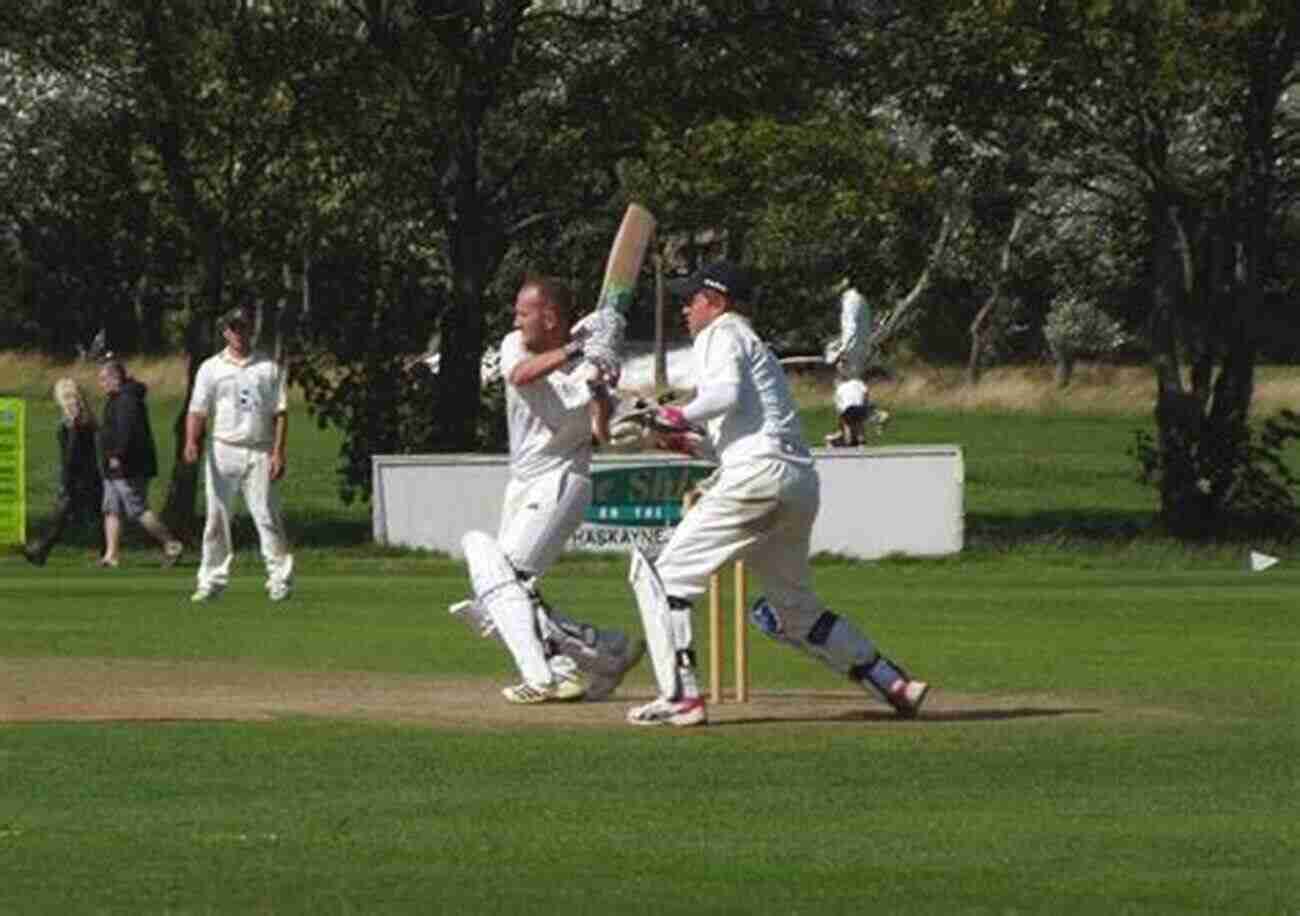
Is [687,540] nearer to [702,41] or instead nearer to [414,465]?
[414,465]

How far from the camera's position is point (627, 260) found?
16.6 meters

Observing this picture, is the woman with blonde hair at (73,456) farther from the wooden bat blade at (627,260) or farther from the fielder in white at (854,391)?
the wooden bat blade at (627,260)

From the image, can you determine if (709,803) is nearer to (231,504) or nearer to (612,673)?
(612,673)

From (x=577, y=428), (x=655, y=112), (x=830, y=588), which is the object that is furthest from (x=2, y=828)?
(x=655, y=112)

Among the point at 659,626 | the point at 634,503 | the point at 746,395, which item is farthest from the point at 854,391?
the point at 746,395

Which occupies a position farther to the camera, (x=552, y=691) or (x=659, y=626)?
(x=552, y=691)

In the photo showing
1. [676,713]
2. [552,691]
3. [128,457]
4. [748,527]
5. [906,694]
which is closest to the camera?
[748,527]

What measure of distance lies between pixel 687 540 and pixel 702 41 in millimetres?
26341

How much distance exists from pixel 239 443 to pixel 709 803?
1422 centimetres

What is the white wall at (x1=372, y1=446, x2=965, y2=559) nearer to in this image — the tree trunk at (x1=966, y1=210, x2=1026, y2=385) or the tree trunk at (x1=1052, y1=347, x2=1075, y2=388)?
the tree trunk at (x1=966, y1=210, x2=1026, y2=385)

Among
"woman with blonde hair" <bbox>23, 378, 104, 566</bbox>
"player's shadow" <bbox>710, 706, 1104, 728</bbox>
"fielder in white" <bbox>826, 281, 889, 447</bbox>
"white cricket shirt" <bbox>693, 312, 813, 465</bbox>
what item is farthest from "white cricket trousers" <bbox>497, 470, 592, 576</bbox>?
"fielder in white" <bbox>826, 281, 889, 447</bbox>

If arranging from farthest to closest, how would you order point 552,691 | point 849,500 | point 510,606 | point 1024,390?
1. point 1024,390
2. point 849,500
3. point 552,691
4. point 510,606

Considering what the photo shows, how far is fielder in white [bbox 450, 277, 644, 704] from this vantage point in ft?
54.9

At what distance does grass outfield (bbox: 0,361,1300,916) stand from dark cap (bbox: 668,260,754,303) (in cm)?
185
